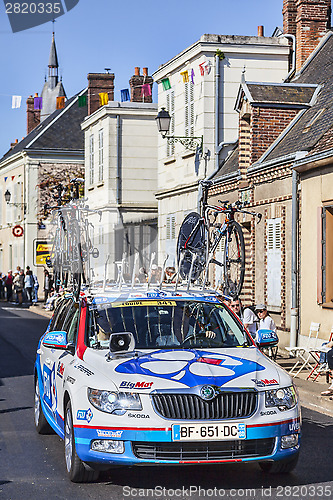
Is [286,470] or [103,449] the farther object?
[286,470]

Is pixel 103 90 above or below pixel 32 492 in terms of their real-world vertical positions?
above

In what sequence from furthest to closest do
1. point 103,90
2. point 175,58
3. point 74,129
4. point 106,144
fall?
point 74,129 < point 103,90 < point 106,144 < point 175,58

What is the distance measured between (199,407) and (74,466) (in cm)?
115

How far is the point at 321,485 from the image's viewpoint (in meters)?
6.86

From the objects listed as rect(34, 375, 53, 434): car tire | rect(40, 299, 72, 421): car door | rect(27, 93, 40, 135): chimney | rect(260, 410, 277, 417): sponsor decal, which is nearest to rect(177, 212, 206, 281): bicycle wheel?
rect(40, 299, 72, 421): car door

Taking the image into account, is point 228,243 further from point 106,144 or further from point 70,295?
point 106,144

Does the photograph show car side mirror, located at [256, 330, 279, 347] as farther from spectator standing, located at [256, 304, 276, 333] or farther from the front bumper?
spectator standing, located at [256, 304, 276, 333]

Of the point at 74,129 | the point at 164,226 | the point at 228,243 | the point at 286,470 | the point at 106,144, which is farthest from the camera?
the point at 74,129

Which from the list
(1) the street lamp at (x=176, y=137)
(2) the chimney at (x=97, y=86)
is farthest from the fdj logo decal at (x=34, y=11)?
(2) the chimney at (x=97, y=86)

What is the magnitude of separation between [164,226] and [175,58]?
547 cm

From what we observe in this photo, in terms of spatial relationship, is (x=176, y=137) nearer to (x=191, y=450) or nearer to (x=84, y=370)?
(x=84, y=370)

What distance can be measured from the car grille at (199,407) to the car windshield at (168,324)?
1132 mm

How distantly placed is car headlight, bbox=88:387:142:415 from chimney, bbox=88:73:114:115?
3251cm

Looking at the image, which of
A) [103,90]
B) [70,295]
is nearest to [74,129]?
[103,90]
